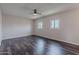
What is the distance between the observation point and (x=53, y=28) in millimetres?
8039

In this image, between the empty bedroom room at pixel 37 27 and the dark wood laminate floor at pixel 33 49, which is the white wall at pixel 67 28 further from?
the dark wood laminate floor at pixel 33 49

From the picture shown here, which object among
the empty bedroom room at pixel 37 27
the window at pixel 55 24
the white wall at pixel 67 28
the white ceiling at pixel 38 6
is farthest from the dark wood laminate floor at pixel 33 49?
the window at pixel 55 24

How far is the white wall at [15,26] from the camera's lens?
842 centimetres

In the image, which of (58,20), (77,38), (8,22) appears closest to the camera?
(77,38)

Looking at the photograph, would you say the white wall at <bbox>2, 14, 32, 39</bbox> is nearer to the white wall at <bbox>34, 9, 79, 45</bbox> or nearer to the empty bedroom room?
the empty bedroom room

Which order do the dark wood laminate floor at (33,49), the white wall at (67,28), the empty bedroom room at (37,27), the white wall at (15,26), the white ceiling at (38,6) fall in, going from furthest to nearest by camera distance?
the white wall at (15,26)
the white wall at (67,28)
the white ceiling at (38,6)
the empty bedroom room at (37,27)
the dark wood laminate floor at (33,49)

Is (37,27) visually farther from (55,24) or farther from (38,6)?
Result: (38,6)

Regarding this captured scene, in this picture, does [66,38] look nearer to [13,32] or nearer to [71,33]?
[71,33]

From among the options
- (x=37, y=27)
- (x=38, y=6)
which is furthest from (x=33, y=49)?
(x=37, y=27)

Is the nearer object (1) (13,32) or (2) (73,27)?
(2) (73,27)

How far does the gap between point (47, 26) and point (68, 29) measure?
2.94 m

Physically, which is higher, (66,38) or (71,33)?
(71,33)
